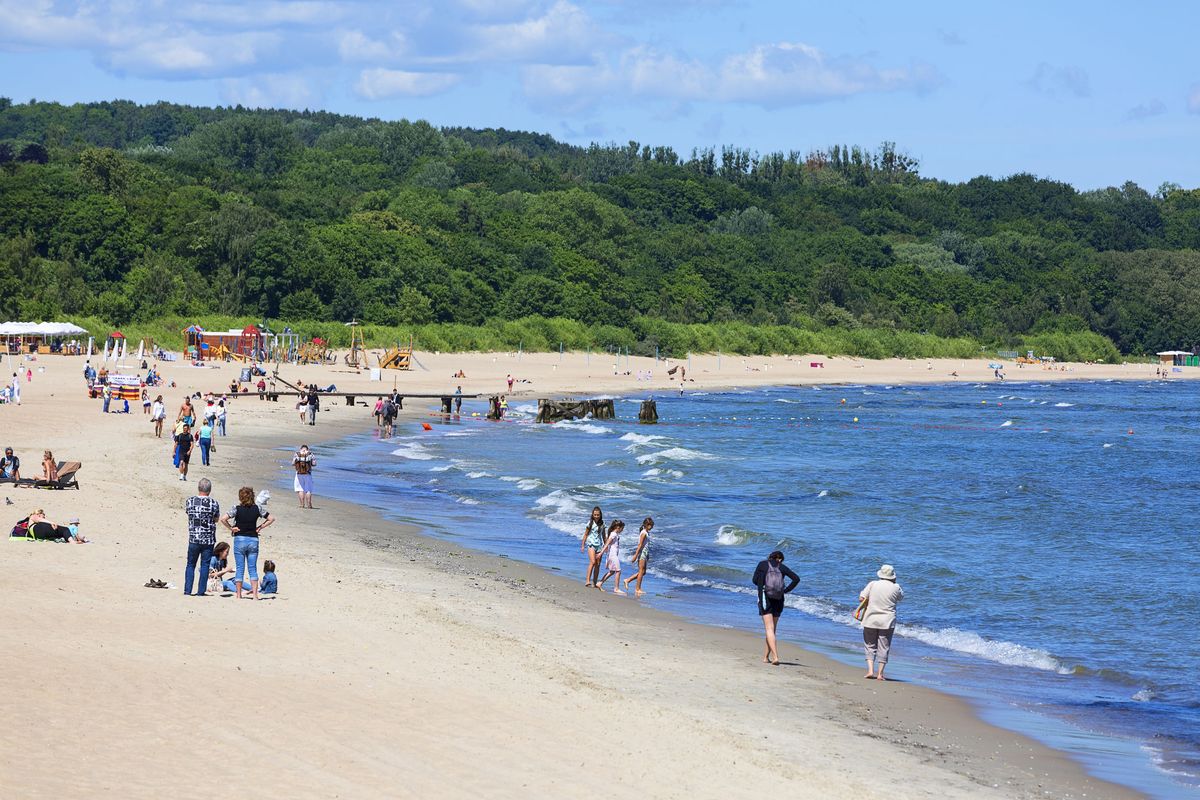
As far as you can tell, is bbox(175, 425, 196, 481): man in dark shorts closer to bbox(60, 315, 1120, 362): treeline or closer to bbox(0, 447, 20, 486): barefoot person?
bbox(0, 447, 20, 486): barefoot person

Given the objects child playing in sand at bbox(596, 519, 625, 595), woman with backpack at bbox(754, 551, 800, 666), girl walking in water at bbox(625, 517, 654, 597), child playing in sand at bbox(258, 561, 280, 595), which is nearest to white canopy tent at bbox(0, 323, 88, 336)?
child playing in sand at bbox(596, 519, 625, 595)

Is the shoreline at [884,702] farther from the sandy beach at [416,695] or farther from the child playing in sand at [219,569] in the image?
the child playing in sand at [219,569]

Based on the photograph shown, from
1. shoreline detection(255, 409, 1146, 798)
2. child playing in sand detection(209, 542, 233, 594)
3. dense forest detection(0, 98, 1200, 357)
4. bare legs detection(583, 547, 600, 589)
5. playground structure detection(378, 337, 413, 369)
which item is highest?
dense forest detection(0, 98, 1200, 357)

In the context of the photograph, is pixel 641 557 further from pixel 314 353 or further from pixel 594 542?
pixel 314 353

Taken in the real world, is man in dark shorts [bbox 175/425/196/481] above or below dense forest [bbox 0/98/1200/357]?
below

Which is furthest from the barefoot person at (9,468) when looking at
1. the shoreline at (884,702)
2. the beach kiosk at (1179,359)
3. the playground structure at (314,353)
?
the beach kiosk at (1179,359)

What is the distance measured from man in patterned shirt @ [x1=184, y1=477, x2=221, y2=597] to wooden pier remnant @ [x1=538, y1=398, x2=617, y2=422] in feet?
138

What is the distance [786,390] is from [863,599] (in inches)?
3067

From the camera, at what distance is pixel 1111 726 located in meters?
15.1

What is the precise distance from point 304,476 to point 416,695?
15.2m

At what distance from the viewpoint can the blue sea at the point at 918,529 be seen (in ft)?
56.0

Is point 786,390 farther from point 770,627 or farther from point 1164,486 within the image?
point 770,627

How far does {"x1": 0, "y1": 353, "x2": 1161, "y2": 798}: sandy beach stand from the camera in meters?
10.8

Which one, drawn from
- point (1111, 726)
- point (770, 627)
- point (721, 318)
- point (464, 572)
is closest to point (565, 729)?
point (770, 627)
